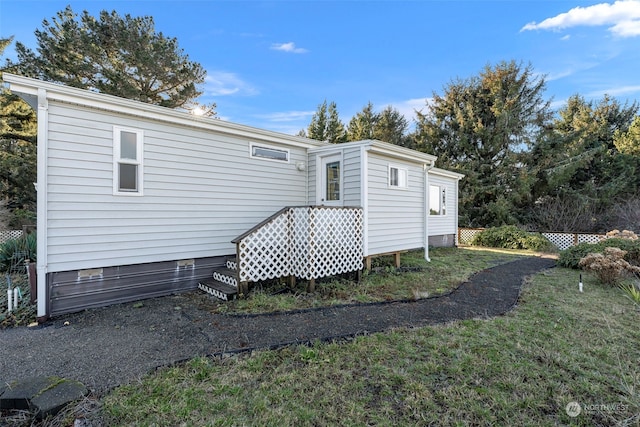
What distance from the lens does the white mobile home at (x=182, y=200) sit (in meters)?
4.42

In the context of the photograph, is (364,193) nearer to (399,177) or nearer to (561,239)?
(399,177)

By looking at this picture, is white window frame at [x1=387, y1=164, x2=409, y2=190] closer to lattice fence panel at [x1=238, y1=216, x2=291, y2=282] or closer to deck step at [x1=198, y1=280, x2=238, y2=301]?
lattice fence panel at [x1=238, y1=216, x2=291, y2=282]

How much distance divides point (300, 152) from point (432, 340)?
5.35 meters

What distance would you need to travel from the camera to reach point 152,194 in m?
5.24

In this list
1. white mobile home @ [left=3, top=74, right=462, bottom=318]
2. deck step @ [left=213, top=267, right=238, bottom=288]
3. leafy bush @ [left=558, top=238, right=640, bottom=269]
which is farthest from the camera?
leafy bush @ [left=558, top=238, right=640, bottom=269]

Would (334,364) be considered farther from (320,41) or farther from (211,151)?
(320,41)

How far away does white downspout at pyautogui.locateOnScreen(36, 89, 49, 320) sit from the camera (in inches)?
165

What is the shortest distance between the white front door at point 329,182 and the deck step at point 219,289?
317 centimetres

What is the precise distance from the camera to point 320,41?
10766 millimetres

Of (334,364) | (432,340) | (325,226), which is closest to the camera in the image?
(334,364)

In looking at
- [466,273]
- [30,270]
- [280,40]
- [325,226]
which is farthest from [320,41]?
[30,270]

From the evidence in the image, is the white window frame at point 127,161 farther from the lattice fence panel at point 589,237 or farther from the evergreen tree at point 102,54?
the lattice fence panel at point 589,237

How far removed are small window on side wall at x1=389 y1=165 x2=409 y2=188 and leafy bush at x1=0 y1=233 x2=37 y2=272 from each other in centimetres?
916

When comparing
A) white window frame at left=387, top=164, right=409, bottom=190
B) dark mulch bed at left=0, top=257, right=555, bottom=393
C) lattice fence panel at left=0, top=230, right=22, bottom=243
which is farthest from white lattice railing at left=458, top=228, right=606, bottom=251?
lattice fence panel at left=0, top=230, right=22, bottom=243
